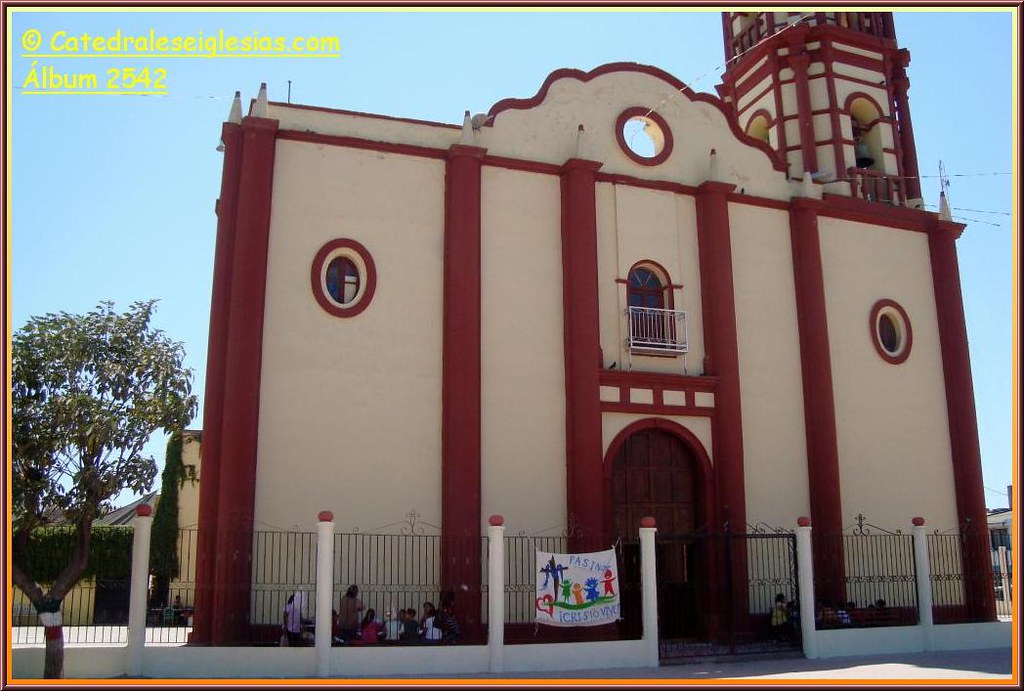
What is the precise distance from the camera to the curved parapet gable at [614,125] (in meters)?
17.7

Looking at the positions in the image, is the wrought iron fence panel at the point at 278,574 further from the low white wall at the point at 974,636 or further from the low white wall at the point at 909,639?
the low white wall at the point at 974,636

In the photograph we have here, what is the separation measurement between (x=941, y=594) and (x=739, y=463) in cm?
472

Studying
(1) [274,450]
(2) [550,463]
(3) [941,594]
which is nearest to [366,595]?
(1) [274,450]

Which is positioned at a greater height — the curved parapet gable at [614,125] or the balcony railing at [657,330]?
the curved parapet gable at [614,125]

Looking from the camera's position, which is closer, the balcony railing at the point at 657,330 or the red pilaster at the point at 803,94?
the balcony railing at the point at 657,330

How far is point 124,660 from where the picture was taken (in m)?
12.2

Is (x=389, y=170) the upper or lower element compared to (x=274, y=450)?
upper

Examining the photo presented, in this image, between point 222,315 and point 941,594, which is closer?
point 222,315

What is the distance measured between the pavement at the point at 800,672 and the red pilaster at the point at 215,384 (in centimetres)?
321

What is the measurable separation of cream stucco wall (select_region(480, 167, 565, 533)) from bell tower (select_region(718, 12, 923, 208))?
676 cm

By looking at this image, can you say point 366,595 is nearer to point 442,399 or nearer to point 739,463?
point 442,399

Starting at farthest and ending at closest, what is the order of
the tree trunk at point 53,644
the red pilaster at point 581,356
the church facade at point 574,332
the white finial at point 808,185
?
the white finial at point 808,185, the red pilaster at point 581,356, the church facade at point 574,332, the tree trunk at point 53,644

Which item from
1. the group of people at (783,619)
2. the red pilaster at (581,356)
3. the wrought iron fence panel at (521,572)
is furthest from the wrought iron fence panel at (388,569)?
the group of people at (783,619)

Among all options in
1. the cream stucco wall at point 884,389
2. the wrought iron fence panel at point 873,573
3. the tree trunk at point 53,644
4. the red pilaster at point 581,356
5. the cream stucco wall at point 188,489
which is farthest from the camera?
the cream stucco wall at point 188,489
